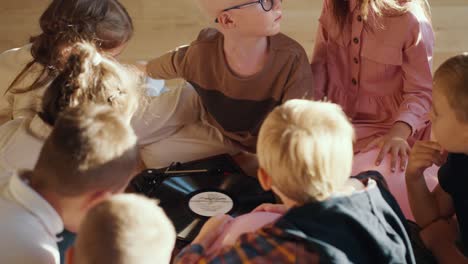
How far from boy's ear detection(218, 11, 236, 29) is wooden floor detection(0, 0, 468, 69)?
0.86 meters

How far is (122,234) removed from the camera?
690 mm

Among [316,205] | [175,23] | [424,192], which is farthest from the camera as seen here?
[175,23]

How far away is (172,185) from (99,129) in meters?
0.44

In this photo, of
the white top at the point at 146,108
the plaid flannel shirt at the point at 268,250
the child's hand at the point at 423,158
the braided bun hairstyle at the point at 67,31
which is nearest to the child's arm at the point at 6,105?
the white top at the point at 146,108

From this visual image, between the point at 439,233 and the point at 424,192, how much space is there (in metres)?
0.09

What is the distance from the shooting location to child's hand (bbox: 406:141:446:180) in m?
1.14

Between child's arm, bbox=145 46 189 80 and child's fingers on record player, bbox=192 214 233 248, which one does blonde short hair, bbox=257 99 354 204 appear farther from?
child's arm, bbox=145 46 189 80

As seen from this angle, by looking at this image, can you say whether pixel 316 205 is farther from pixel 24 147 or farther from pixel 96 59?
pixel 24 147

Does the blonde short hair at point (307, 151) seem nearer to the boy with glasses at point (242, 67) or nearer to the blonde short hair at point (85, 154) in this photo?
the blonde short hair at point (85, 154)

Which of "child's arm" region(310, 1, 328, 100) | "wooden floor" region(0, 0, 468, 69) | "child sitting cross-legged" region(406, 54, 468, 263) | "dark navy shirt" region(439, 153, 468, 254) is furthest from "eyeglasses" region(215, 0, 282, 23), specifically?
"wooden floor" region(0, 0, 468, 69)

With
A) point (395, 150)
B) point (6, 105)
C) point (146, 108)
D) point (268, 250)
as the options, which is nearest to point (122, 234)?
point (268, 250)

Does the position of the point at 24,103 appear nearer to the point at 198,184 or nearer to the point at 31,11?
the point at 198,184

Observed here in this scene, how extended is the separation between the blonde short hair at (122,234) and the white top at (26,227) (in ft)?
0.77

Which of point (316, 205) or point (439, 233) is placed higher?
point (316, 205)
